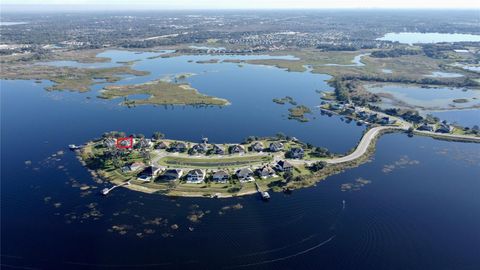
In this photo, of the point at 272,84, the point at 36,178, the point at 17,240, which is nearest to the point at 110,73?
the point at 272,84

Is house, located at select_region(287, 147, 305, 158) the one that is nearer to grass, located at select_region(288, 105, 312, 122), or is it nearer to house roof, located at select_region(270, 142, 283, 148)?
house roof, located at select_region(270, 142, 283, 148)

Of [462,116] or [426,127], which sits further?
[462,116]

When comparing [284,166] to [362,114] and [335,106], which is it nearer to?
[362,114]

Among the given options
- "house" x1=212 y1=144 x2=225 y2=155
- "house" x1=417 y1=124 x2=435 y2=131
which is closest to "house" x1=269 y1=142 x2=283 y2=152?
"house" x1=212 y1=144 x2=225 y2=155

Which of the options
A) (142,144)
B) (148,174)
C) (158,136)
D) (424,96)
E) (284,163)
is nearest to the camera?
(148,174)

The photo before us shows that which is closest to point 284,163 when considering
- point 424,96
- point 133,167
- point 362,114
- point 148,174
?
point 148,174

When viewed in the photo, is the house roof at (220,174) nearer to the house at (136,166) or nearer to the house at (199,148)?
the house at (199,148)
